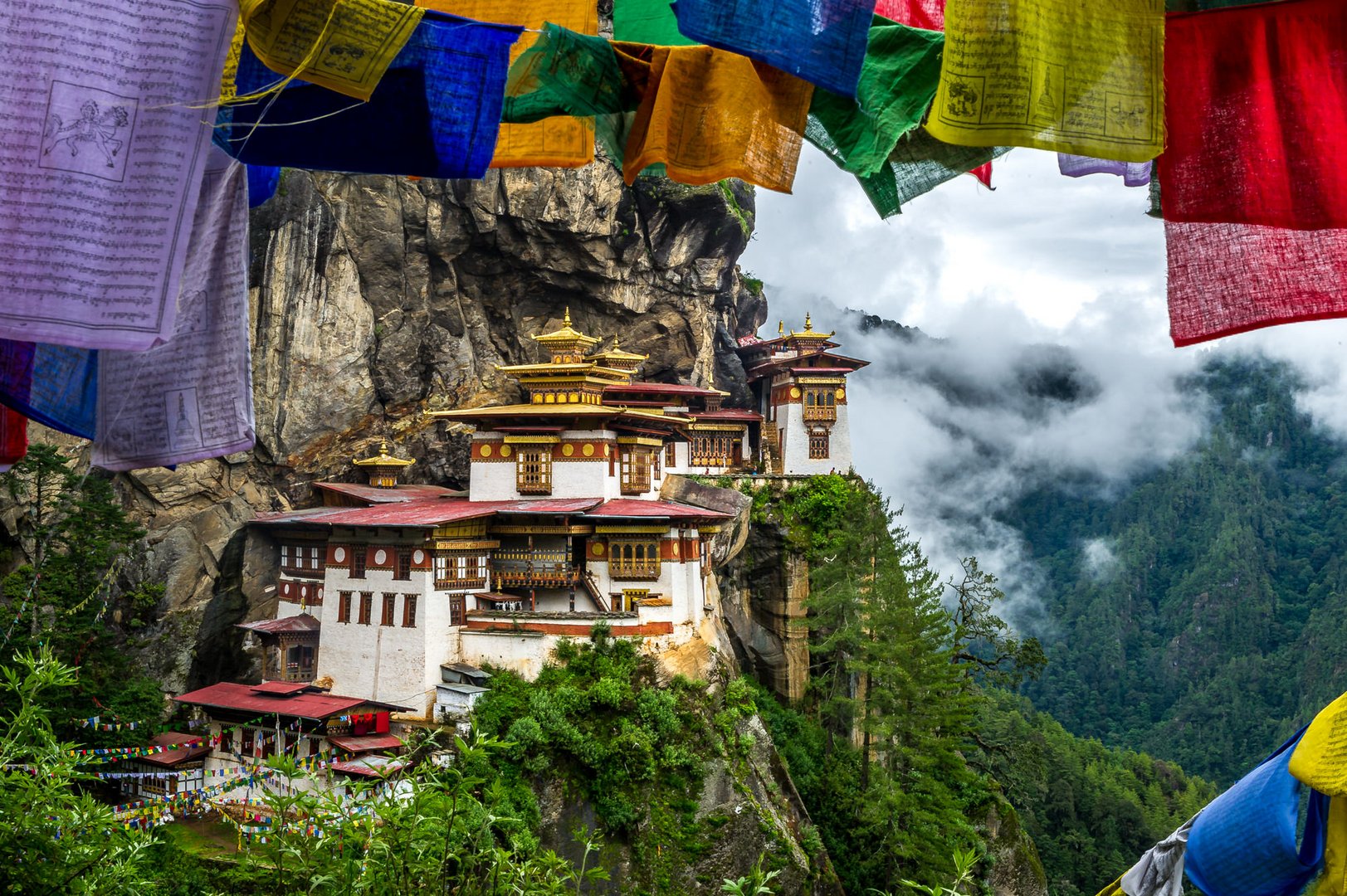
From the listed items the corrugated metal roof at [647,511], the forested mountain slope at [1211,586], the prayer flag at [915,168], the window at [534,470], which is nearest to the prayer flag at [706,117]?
the prayer flag at [915,168]

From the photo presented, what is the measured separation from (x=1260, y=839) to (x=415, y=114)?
4913mm

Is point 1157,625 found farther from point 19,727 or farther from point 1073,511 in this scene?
point 19,727

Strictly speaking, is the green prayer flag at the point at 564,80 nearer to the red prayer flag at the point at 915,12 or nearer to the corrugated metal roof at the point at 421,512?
the red prayer flag at the point at 915,12

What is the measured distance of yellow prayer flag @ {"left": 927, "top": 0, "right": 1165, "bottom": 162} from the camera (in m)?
3.27

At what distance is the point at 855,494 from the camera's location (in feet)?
97.5

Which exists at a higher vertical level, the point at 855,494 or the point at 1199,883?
the point at 855,494

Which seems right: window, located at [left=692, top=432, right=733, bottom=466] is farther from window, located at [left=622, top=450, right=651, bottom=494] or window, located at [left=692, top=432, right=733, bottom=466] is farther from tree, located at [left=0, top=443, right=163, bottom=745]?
tree, located at [left=0, top=443, right=163, bottom=745]

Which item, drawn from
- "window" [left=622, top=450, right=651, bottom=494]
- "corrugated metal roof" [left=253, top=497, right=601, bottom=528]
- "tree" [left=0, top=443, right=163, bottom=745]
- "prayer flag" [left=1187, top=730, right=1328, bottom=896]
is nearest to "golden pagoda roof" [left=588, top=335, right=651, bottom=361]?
"window" [left=622, top=450, right=651, bottom=494]

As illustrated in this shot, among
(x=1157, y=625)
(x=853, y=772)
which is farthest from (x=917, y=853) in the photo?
(x=1157, y=625)

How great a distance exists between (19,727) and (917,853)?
20371mm

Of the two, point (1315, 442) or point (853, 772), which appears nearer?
point (853, 772)

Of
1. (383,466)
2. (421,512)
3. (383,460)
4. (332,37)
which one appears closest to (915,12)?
(332,37)

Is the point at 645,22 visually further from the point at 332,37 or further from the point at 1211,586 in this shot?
the point at 1211,586

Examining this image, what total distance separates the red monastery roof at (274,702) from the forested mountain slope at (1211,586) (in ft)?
159
